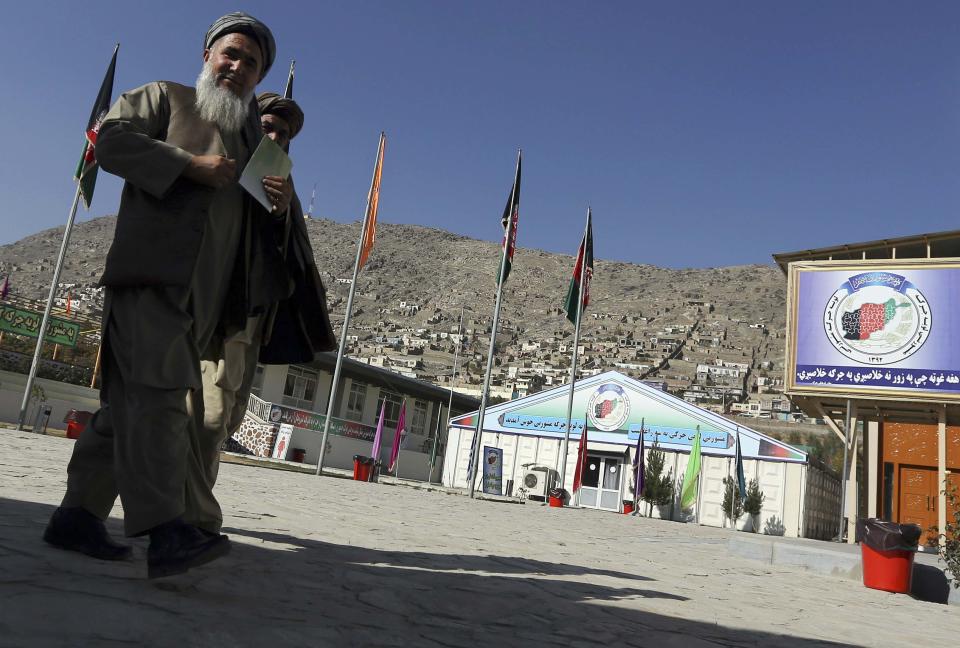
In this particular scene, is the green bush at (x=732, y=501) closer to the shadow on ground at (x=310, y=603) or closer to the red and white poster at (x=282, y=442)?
the red and white poster at (x=282, y=442)

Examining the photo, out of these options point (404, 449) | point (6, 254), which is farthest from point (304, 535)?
point (6, 254)

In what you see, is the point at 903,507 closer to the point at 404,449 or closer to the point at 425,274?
the point at 404,449

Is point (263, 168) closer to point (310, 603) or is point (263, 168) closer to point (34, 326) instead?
point (310, 603)

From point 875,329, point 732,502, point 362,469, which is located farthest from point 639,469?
point 362,469

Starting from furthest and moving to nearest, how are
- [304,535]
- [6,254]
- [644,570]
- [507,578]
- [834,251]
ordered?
[6,254], [834,251], [644,570], [304,535], [507,578]

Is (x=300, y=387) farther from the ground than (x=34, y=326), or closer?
closer

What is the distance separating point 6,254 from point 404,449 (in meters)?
96.0

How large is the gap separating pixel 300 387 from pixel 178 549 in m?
28.5

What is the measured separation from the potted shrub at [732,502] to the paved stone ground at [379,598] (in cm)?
2088

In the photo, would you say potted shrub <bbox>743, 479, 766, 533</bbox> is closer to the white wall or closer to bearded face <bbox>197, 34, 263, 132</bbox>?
the white wall

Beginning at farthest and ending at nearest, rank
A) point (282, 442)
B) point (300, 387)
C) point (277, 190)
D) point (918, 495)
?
point (300, 387) < point (282, 442) < point (918, 495) < point (277, 190)

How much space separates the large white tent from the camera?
2545 cm

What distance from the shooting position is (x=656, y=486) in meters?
25.8

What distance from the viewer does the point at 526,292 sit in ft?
384
